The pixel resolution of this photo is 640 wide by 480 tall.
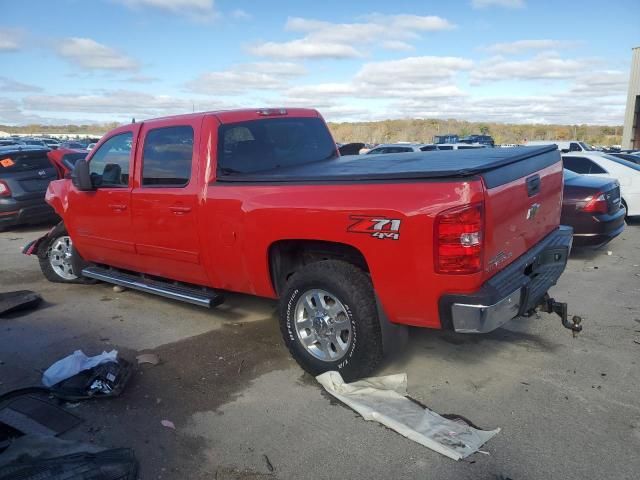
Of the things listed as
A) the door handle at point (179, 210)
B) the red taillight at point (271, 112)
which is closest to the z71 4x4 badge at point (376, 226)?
the door handle at point (179, 210)

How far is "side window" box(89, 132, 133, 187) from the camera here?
523 cm

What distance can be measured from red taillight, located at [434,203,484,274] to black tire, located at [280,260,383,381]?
0.65 metres

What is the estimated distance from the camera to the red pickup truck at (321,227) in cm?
315

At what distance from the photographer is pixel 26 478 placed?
90.7 inches

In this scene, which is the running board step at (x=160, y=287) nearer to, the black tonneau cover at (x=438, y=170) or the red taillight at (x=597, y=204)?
the black tonneau cover at (x=438, y=170)

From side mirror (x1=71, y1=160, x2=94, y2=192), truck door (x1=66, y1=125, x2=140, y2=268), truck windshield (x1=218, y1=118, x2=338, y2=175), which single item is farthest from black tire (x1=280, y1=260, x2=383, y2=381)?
side mirror (x1=71, y1=160, x2=94, y2=192)

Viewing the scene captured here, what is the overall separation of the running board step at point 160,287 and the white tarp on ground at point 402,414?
1326 millimetres

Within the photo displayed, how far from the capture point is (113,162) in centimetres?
543

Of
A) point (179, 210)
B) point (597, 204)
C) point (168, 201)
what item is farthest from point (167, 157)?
point (597, 204)

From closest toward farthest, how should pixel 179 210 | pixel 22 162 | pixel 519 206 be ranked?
pixel 519 206 < pixel 179 210 < pixel 22 162

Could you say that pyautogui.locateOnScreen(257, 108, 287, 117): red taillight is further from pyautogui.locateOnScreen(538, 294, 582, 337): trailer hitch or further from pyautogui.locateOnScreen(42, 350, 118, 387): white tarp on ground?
pyautogui.locateOnScreen(538, 294, 582, 337): trailer hitch

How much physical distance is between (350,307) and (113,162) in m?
3.19

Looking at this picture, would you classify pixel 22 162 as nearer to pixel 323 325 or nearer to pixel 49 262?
pixel 49 262

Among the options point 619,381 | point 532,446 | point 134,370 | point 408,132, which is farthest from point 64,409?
point 408,132
